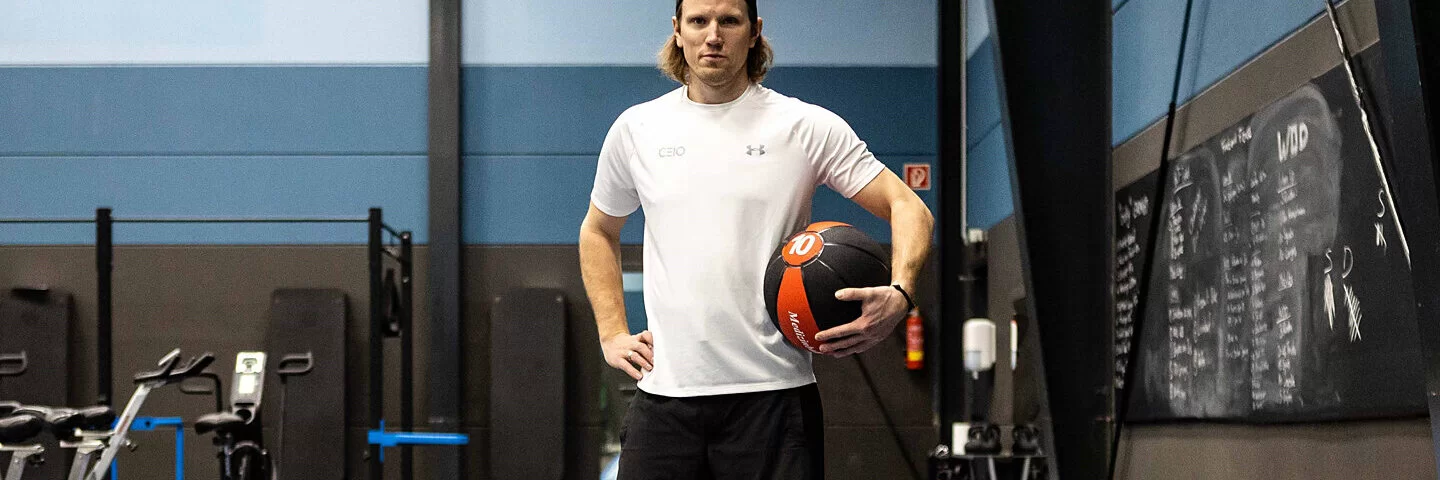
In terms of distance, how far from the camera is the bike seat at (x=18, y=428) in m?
4.18

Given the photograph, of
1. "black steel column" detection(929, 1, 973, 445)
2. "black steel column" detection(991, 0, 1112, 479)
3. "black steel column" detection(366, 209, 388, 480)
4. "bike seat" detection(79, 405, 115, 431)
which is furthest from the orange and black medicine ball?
"black steel column" detection(929, 1, 973, 445)

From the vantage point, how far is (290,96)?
6508 millimetres

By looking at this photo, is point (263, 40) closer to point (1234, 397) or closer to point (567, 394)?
point (567, 394)

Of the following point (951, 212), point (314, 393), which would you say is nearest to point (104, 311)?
point (314, 393)

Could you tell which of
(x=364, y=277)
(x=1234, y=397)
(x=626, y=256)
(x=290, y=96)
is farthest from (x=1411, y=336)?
(x=290, y=96)

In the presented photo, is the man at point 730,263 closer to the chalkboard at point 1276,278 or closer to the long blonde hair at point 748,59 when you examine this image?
the long blonde hair at point 748,59

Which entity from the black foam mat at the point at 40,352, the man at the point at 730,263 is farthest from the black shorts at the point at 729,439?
the black foam mat at the point at 40,352

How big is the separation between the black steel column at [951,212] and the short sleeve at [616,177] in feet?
14.4

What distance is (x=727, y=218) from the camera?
75.4 inches

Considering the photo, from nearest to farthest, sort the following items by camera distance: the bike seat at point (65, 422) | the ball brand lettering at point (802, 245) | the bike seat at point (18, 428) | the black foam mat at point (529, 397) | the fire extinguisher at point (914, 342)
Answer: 1. the ball brand lettering at point (802, 245)
2. the bike seat at point (18, 428)
3. the bike seat at point (65, 422)
4. the black foam mat at point (529, 397)
5. the fire extinguisher at point (914, 342)

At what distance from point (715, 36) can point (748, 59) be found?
0.14 m

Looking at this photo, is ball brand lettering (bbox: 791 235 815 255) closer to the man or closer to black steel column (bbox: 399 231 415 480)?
the man

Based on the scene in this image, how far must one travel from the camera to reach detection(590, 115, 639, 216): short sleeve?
6.79 ft

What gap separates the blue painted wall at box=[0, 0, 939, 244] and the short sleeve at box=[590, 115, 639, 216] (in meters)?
4.35
